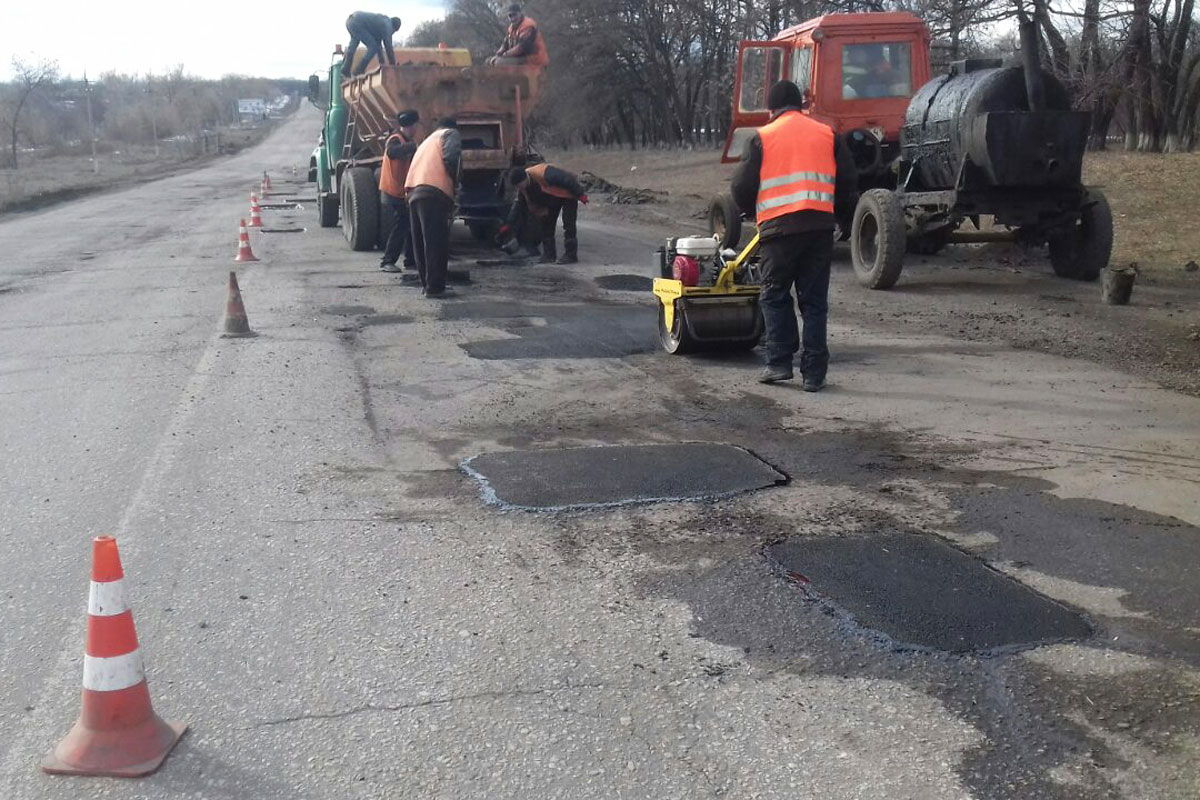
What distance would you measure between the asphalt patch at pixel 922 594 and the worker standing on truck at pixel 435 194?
23.2 ft

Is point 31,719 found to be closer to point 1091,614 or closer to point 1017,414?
point 1091,614

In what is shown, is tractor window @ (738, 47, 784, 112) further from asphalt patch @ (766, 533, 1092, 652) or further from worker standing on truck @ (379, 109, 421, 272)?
asphalt patch @ (766, 533, 1092, 652)

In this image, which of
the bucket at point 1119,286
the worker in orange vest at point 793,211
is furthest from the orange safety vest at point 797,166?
the bucket at point 1119,286

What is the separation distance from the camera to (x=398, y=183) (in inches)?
494

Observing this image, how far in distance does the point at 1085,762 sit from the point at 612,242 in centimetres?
1393

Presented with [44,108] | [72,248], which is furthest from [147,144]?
[72,248]

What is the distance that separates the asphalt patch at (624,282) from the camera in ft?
39.5

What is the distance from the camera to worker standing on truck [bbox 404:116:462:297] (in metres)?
10.9

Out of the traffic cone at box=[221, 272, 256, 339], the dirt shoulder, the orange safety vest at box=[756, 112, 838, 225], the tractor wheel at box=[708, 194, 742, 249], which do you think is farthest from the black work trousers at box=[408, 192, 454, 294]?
the orange safety vest at box=[756, 112, 838, 225]

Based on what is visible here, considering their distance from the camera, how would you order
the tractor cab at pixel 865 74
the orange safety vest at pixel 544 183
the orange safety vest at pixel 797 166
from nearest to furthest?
the orange safety vest at pixel 797 166
the tractor cab at pixel 865 74
the orange safety vest at pixel 544 183

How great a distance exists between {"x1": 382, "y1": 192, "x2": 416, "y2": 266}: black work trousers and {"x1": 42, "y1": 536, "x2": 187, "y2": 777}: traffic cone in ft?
32.3

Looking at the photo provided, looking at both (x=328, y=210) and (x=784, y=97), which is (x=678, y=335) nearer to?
(x=784, y=97)

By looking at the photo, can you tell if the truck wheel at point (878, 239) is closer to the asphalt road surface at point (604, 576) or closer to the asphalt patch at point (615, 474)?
the asphalt road surface at point (604, 576)

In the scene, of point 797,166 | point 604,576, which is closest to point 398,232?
point 797,166
